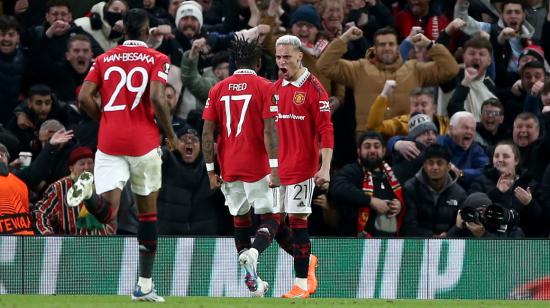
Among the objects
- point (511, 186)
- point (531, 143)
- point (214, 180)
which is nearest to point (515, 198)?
point (511, 186)

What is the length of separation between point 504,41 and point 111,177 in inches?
317

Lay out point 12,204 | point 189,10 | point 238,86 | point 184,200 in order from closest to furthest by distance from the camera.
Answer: point 238,86
point 12,204
point 184,200
point 189,10

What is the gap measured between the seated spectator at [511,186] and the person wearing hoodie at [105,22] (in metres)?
5.34

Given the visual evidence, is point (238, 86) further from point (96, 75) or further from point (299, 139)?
point (96, 75)

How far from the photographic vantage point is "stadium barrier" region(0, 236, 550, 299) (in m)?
14.7

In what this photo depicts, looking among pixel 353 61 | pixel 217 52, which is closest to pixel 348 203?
pixel 353 61

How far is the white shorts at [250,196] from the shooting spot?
13.4m

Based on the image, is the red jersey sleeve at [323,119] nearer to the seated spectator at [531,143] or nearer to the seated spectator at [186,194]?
the seated spectator at [186,194]

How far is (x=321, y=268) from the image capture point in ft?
49.0

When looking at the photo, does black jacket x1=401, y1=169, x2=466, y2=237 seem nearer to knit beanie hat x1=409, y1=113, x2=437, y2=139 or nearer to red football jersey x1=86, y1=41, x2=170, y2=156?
knit beanie hat x1=409, y1=113, x2=437, y2=139

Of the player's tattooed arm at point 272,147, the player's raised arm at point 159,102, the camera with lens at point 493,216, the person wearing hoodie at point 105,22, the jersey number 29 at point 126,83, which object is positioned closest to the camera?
the player's raised arm at point 159,102

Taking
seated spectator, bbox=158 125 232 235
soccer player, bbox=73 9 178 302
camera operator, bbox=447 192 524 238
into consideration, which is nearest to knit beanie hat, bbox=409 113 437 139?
camera operator, bbox=447 192 524 238

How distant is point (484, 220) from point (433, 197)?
103cm

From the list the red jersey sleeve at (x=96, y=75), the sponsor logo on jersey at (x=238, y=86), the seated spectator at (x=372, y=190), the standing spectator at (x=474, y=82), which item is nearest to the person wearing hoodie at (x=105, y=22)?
the seated spectator at (x=372, y=190)
